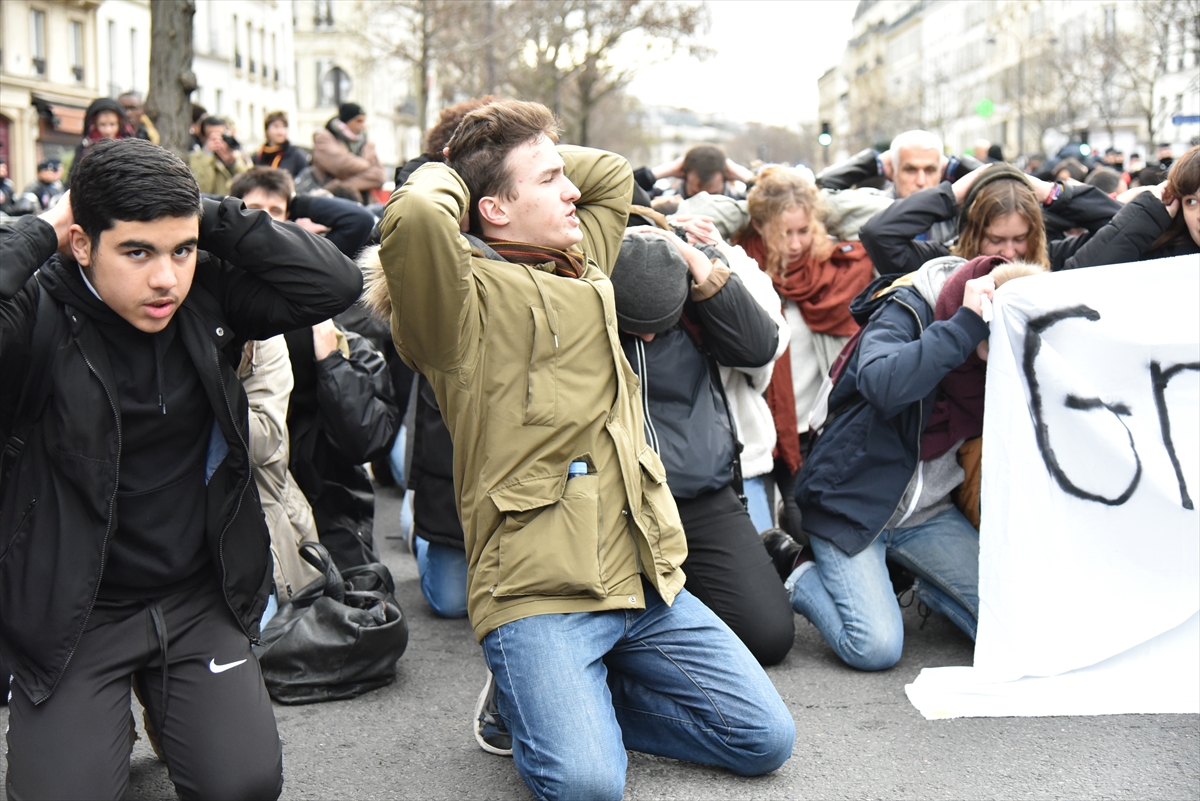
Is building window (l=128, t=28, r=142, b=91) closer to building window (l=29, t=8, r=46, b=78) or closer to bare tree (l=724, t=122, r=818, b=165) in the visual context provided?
building window (l=29, t=8, r=46, b=78)

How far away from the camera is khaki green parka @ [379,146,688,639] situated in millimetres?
3473

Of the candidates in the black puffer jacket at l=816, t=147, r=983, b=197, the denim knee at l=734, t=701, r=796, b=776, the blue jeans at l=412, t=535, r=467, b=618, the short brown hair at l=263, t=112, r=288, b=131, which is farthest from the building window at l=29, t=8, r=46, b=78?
the denim knee at l=734, t=701, r=796, b=776

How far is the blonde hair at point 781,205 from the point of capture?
6.09 metres

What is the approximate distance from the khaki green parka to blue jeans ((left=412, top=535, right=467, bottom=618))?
5.26 feet

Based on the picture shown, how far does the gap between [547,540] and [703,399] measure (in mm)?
1453

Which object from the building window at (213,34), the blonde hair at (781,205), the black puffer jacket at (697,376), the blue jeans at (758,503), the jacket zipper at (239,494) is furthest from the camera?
the building window at (213,34)

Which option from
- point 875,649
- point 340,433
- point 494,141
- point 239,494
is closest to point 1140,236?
point 875,649

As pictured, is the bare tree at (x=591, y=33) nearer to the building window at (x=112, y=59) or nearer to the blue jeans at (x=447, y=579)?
the building window at (x=112, y=59)

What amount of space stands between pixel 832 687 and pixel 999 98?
255 ft

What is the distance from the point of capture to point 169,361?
3275 millimetres

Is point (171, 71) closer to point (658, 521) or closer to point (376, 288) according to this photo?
point (376, 288)

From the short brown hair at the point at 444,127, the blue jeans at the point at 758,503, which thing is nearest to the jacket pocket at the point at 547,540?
the blue jeans at the point at 758,503

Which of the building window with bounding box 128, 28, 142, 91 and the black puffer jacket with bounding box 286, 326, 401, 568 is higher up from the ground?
the building window with bounding box 128, 28, 142, 91

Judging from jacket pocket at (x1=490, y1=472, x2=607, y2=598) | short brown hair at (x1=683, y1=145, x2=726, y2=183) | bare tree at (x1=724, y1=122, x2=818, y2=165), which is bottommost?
jacket pocket at (x1=490, y1=472, x2=607, y2=598)
